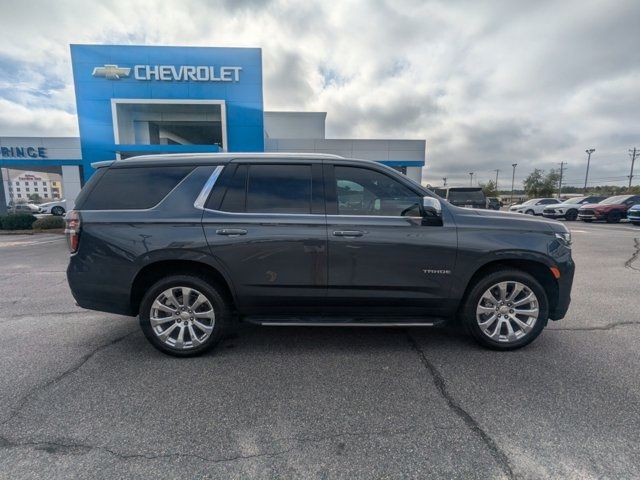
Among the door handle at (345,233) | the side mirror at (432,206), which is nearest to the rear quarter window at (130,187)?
the door handle at (345,233)

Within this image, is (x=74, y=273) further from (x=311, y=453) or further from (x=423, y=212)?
(x=423, y=212)

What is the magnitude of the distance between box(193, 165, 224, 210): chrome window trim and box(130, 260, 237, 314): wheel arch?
0.58 m

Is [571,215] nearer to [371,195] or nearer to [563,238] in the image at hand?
[563,238]

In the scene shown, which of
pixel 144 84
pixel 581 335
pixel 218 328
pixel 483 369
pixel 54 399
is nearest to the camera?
pixel 54 399

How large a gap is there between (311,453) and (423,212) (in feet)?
7.49

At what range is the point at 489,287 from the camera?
3295 mm

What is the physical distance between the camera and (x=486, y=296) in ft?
10.9

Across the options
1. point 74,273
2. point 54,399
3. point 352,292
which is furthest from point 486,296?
point 74,273

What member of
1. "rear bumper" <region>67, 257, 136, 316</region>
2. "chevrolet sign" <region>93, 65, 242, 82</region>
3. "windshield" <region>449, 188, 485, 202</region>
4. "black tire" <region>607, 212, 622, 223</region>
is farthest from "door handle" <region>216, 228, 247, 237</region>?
"black tire" <region>607, 212, 622, 223</region>

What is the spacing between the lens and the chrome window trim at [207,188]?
10.5 feet

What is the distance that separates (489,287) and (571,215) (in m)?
25.2

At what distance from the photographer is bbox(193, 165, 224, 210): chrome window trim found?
10.5 ft

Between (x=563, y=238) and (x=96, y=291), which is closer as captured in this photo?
(x=96, y=291)

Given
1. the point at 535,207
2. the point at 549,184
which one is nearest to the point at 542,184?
the point at 549,184
